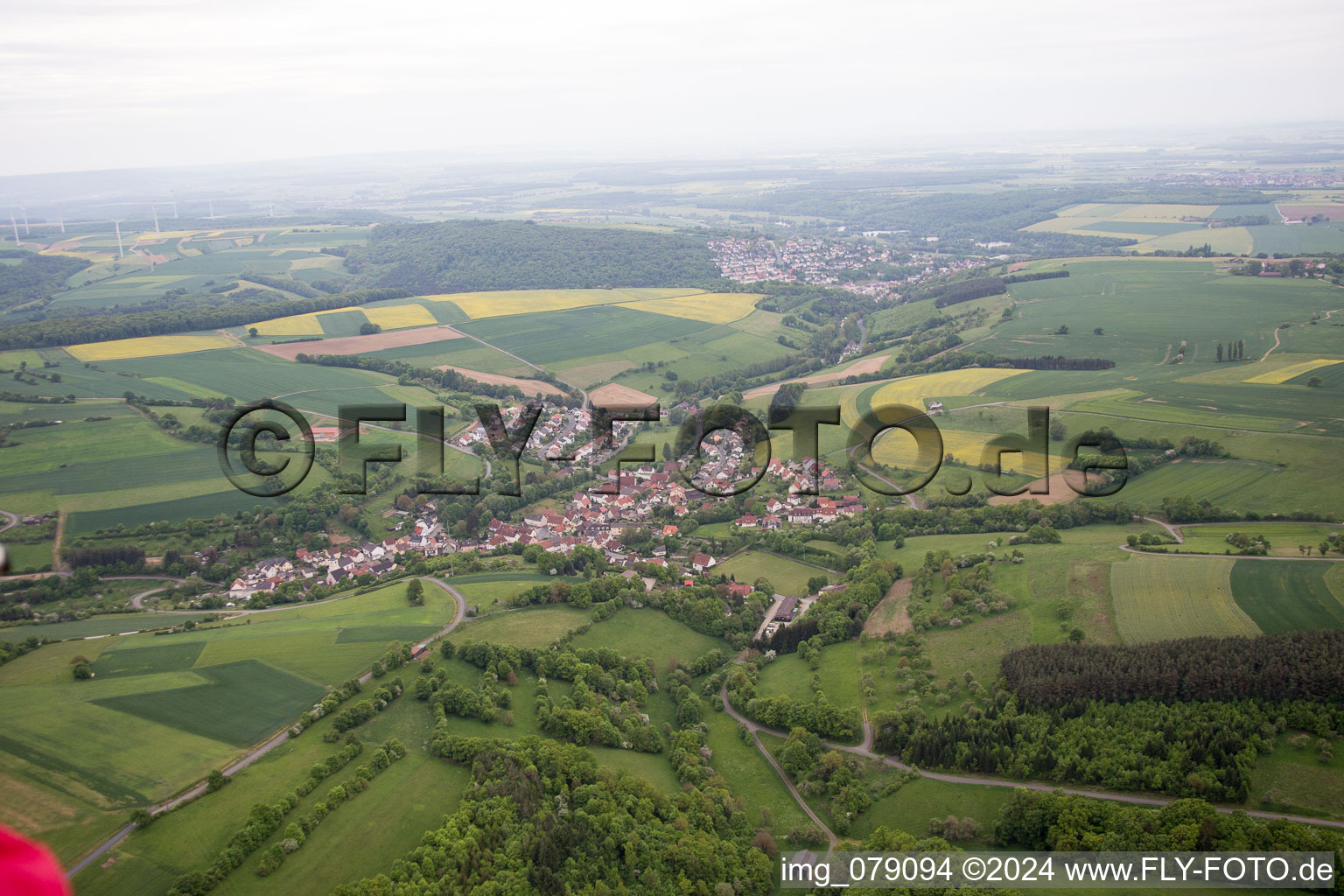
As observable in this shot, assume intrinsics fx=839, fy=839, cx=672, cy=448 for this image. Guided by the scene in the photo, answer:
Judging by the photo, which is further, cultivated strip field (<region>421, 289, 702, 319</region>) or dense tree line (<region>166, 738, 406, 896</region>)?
cultivated strip field (<region>421, 289, 702, 319</region>)

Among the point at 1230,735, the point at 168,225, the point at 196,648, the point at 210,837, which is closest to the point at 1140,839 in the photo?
the point at 1230,735

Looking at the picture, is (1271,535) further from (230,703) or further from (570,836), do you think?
(230,703)

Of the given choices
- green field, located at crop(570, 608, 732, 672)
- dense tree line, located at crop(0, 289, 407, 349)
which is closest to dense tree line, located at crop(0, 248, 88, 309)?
dense tree line, located at crop(0, 289, 407, 349)

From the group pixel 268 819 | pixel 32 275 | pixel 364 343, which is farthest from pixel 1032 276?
pixel 32 275

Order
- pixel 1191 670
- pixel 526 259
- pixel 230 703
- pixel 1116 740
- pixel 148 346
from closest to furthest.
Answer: pixel 1116 740
pixel 1191 670
pixel 230 703
pixel 148 346
pixel 526 259

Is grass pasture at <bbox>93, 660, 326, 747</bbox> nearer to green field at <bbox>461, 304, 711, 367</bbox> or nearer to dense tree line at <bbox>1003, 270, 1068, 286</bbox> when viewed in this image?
green field at <bbox>461, 304, 711, 367</bbox>

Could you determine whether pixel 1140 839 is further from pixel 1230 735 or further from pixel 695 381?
pixel 695 381

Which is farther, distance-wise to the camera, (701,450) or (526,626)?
(701,450)
